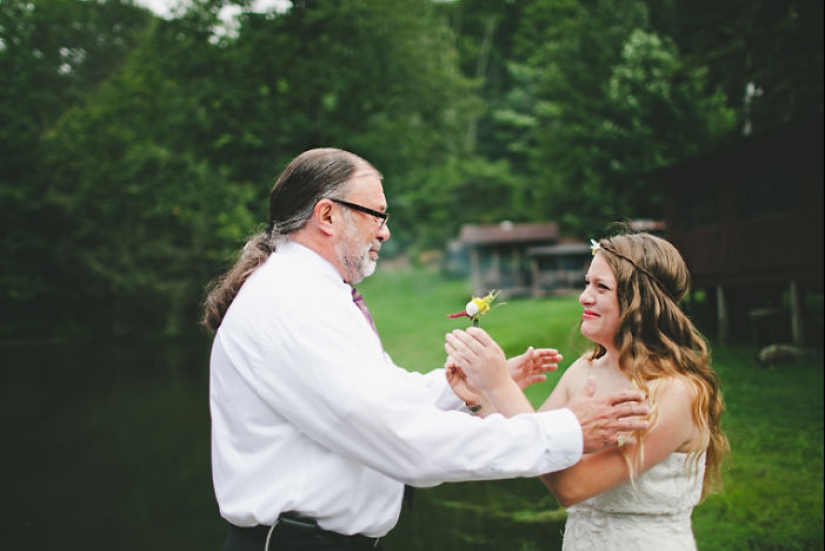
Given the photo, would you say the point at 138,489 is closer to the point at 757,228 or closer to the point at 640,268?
the point at 640,268

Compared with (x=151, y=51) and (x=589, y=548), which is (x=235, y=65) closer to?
(x=151, y=51)

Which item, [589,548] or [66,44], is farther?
[66,44]

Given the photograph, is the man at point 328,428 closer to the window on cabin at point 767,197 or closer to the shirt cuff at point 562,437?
the shirt cuff at point 562,437

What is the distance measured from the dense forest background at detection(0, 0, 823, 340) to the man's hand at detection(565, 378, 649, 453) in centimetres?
1645

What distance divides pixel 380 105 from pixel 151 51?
8.29 metres

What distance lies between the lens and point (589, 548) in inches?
103

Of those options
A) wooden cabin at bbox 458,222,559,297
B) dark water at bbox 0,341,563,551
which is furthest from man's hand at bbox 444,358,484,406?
wooden cabin at bbox 458,222,559,297

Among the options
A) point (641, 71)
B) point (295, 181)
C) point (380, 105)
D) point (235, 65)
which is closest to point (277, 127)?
point (235, 65)

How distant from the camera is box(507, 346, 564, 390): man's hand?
2713mm

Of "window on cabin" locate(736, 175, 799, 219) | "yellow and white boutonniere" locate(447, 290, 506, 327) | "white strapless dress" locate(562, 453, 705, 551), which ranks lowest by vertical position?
"white strapless dress" locate(562, 453, 705, 551)

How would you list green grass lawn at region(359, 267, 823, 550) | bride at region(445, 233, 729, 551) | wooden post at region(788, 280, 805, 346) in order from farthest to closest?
1. wooden post at region(788, 280, 805, 346)
2. green grass lawn at region(359, 267, 823, 550)
3. bride at region(445, 233, 729, 551)

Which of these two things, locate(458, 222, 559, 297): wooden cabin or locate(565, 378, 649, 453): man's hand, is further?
locate(458, 222, 559, 297): wooden cabin

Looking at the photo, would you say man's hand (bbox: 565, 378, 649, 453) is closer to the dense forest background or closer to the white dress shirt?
the white dress shirt

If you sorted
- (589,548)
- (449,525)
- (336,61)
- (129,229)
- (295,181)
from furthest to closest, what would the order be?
(129,229), (336,61), (449,525), (589,548), (295,181)
